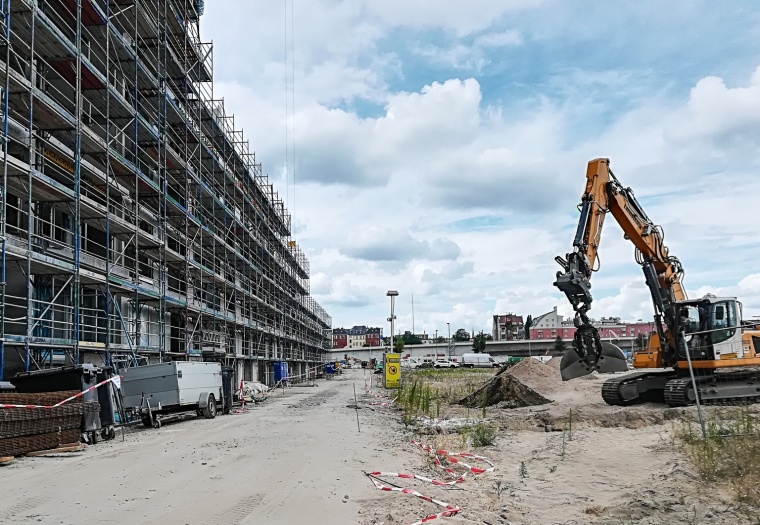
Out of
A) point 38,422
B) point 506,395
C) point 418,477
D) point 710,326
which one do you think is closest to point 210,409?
point 38,422

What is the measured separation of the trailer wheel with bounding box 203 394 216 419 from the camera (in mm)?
21453

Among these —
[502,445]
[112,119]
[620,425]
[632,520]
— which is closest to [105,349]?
[112,119]

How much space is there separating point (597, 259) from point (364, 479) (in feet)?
31.3

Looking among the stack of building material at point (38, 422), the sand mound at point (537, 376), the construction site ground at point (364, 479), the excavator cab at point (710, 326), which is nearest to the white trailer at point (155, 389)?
the construction site ground at point (364, 479)

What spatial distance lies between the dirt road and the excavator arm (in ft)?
16.6

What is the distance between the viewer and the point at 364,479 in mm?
9594

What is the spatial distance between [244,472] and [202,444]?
421 centimetres

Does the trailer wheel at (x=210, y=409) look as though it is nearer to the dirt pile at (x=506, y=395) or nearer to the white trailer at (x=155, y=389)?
the white trailer at (x=155, y=389)

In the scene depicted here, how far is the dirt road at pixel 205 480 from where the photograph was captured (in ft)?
24.8

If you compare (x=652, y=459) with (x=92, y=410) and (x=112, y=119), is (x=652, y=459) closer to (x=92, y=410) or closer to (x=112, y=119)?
(x=92, y=410)

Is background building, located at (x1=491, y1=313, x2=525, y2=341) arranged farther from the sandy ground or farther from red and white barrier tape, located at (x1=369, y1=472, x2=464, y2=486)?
red and white barrier tape, located at (x1=369, y1=472, x2=464, y2=486)

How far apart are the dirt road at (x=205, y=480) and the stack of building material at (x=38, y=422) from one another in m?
0.40

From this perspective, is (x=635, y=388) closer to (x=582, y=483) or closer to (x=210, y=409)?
(x=582, y=483)

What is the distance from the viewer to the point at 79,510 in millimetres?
7773
